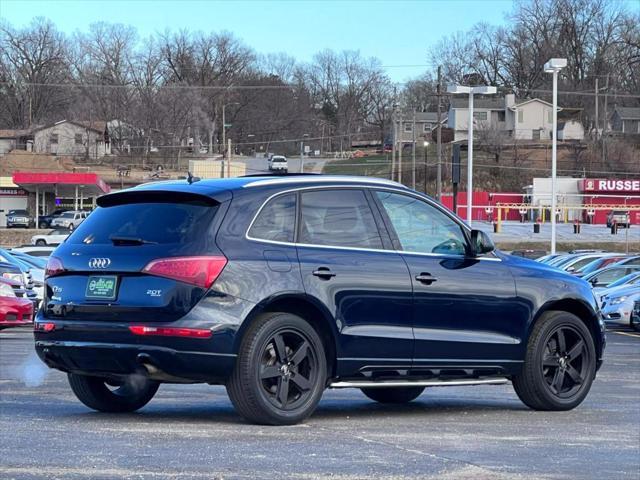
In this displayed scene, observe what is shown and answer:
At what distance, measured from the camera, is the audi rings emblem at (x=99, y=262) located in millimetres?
7965

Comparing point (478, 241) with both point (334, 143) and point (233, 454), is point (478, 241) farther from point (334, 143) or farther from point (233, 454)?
point (334, 143)

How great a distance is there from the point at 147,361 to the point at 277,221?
140 centimetres

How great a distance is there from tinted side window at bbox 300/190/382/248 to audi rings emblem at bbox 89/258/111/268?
1.39 m

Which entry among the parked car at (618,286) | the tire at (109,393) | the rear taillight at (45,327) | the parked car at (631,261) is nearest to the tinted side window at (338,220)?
the tire at (109,393)

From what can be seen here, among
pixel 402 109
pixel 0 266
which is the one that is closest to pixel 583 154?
pixel 402 109

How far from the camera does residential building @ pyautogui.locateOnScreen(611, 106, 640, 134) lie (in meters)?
124

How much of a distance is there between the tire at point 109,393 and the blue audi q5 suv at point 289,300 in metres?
0.01

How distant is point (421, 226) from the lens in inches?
358

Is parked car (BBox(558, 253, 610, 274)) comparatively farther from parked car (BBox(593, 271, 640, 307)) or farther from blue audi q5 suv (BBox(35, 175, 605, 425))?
blue audi q5 suv (BBox(35, 175, 605, 425))

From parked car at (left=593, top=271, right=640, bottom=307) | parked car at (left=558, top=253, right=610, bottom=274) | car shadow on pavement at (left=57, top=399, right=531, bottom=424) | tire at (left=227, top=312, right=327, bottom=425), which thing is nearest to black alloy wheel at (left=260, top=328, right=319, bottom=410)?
tire at (left=227, top=312, right=327, bottom=425)

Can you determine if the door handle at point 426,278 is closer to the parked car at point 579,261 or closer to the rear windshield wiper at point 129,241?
the rear windshield wiper at point 129,241

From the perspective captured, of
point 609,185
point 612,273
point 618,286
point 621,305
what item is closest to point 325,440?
point 621,305

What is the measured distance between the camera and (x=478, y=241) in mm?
9211

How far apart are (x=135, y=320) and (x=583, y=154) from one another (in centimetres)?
11081
